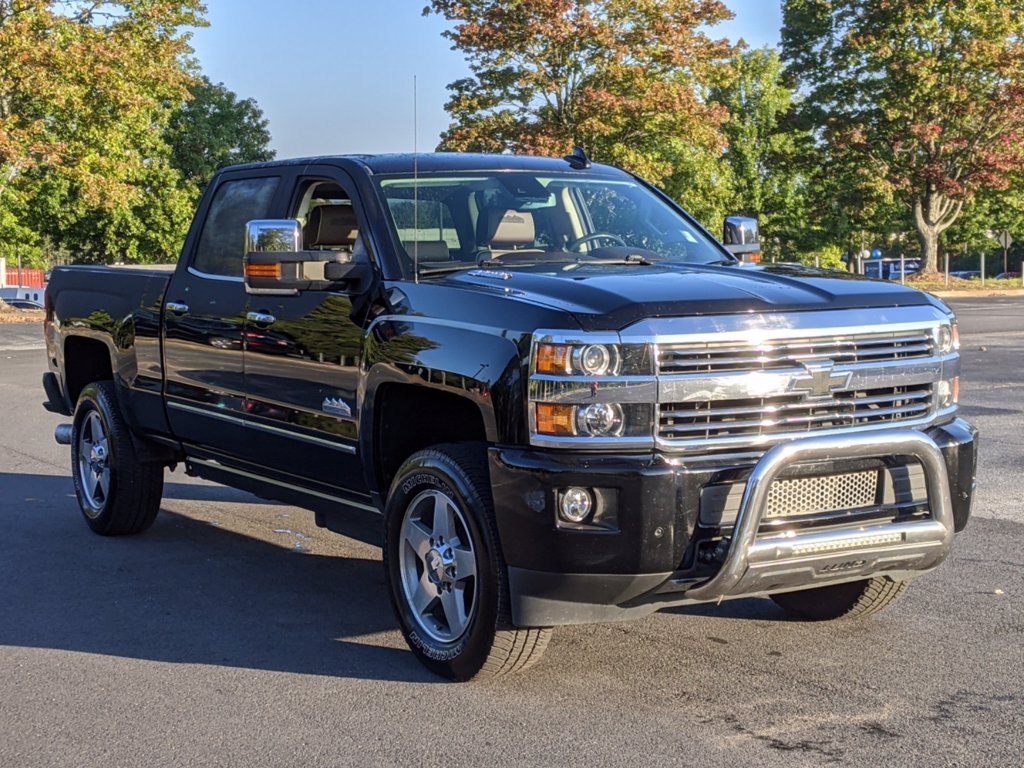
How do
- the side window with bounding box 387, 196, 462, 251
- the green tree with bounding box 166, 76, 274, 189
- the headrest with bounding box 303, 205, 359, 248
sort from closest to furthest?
the side window with bounding box 387, 196, 462, 251, the headrest with bounding box 303, 205, 359, 248, the green tree with bounding box 166, 76, 274, 189

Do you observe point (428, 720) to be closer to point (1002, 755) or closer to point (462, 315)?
point (462, 315)

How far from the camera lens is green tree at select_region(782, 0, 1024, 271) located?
44.3m

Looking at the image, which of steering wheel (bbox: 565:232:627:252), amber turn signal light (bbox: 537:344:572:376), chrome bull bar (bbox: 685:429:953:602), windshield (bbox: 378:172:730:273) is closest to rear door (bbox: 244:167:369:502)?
windshield (bbox: 378:172:730:273)

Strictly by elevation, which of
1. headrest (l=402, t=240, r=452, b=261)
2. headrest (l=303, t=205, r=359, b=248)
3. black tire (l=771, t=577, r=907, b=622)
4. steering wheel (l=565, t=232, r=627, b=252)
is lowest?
black tire (l=771, t=577, r=907, b=622)

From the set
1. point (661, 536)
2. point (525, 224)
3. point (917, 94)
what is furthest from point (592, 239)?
point (917, 94)

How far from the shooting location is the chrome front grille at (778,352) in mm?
4387

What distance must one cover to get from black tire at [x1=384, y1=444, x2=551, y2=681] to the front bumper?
146 millimetres

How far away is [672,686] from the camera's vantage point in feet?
15.7

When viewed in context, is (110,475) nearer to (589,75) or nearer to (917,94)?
(589,75)

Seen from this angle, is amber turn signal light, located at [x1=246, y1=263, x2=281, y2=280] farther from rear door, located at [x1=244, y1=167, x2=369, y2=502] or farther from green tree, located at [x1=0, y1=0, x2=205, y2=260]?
green tree, located at [x1=0, y1=0, x2=205, y2=260]

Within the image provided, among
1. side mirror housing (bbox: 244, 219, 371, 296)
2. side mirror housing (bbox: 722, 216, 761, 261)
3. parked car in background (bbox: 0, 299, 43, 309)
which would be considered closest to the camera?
side mirror housing (bbox: 244, 219, 371, 296)

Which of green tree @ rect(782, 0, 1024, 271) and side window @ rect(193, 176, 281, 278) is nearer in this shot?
side window @ rect(193, 176, 281, 278)

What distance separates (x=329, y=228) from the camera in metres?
6.30

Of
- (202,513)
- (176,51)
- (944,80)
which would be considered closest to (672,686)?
(202,513)
